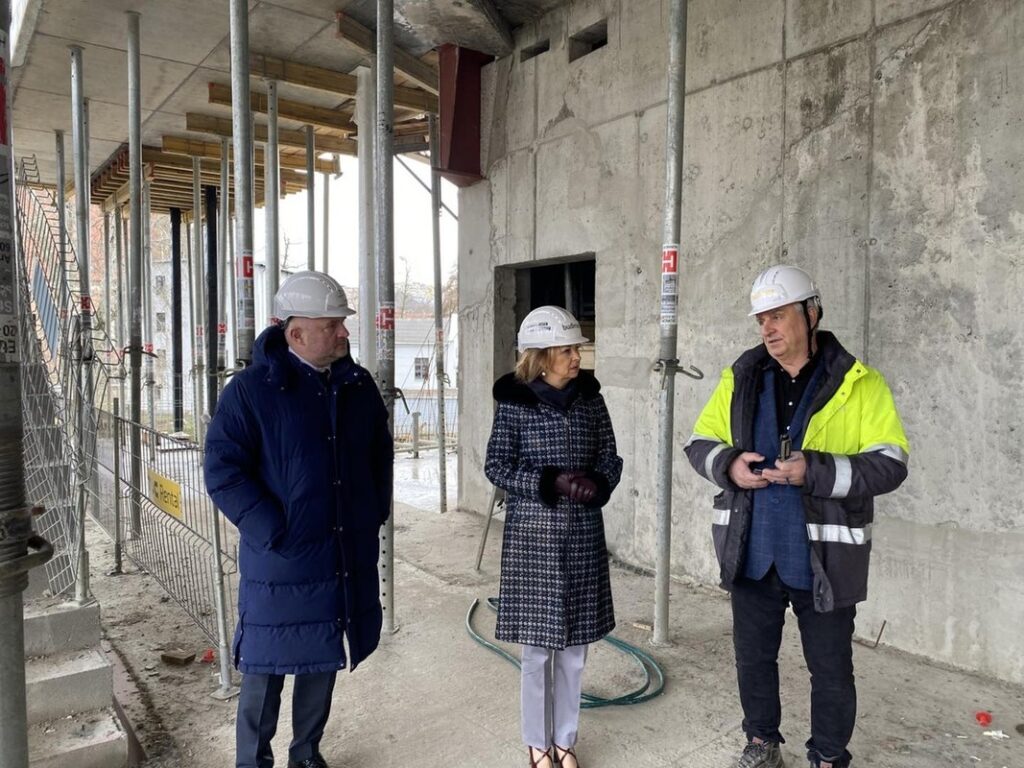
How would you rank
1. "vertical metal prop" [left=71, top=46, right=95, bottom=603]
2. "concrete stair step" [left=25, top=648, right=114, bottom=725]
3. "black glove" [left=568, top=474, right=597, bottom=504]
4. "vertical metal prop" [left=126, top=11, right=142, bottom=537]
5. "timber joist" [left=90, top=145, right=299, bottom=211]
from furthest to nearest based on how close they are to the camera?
"timber joist" [left=90, top=145, right=299, bottom=211]
"vertical metal prop" [left=126, top=11, right=142, bottom=537]
"vertical metal prop" [left=71, top=46, right=95, bottom=603]
"concrete stair step" [left=25, top=648, right=114, bottom=725]
"black glove" [left=568, top=474, right=597, bottom=504]

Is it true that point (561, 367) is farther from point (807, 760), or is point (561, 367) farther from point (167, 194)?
point (167, 194)

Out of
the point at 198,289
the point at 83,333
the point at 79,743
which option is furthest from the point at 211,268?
the point at 79,743

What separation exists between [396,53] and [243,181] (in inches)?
160

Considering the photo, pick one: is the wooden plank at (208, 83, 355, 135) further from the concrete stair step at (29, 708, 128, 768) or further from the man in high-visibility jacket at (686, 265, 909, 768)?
the man in high-visibility jacket at (686, 265, 909, 768)

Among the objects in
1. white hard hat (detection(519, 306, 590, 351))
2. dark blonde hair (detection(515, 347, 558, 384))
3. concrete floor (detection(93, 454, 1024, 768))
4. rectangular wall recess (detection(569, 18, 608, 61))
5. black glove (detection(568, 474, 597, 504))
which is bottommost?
concrete floor (detection(93, 454, 1024, 768))

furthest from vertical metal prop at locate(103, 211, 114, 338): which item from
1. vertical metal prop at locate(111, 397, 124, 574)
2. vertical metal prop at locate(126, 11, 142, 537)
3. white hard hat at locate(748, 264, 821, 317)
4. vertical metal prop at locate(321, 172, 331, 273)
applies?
white hard hat at locate(748, 264, 821, 317)

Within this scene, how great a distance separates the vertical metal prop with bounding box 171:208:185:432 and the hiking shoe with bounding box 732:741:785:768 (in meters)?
14.1

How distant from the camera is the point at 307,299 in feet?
8.58

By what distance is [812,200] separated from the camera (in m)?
4.23

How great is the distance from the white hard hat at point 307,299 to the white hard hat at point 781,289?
151cm

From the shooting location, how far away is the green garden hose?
10.9 feet

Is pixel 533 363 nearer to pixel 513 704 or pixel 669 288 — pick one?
pixel 669 288

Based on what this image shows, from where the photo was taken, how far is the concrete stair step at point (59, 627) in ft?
10.1

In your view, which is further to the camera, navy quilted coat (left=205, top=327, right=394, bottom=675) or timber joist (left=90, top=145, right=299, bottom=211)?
timber joist (left=90, top=145, right=299, bottom=211)
